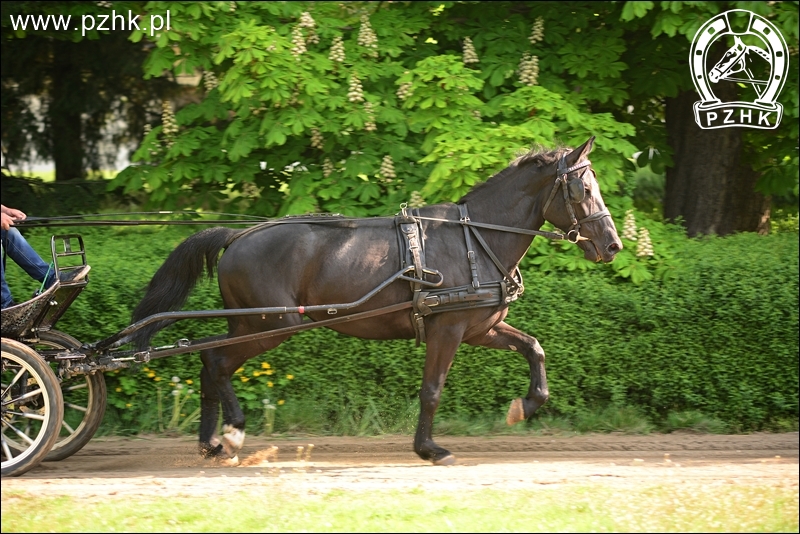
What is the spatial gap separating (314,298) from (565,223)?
73.1 inches

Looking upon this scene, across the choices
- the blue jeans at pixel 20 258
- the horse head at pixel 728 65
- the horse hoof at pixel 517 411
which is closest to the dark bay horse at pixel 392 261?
the horse hoof at pixel 517 411

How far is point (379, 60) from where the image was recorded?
8.33 m

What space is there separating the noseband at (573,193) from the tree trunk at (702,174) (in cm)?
379

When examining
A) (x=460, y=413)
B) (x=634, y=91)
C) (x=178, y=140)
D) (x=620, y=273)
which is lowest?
(x=460, y=413)

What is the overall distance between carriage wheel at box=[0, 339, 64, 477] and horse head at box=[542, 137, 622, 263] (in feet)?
11.7

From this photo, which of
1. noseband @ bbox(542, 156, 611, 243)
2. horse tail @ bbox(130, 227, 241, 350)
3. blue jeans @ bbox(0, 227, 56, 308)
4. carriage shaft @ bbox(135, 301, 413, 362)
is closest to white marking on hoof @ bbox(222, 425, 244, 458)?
carriage shaft @ bbox(135, 301, 413, 362)

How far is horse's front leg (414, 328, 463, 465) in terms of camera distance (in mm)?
5766

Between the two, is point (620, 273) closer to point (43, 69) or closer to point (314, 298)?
point (314, 298)

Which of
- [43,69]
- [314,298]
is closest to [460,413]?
[314,298]

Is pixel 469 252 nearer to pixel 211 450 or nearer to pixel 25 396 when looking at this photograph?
pixel 211 450

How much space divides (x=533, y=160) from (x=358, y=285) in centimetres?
154

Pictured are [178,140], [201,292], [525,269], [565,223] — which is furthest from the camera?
[178,140]

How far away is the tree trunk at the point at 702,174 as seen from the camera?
9039mm

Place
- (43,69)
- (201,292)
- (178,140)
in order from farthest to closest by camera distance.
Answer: (43,69), (178,140), (201,292)
